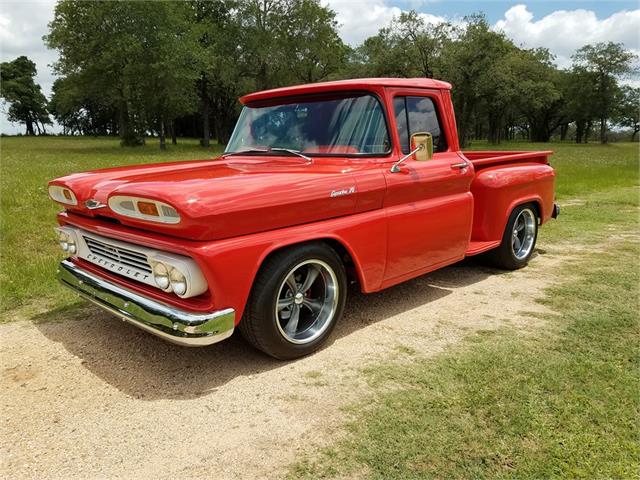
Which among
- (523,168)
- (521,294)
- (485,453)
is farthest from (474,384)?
(523,168)

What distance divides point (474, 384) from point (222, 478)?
5.08ft

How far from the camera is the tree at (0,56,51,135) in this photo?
66.1 meters

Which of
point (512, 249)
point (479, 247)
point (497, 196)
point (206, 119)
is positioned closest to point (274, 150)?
point (479, 247)

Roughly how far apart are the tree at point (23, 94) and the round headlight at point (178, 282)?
7514cm

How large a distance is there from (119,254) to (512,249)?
3.87m

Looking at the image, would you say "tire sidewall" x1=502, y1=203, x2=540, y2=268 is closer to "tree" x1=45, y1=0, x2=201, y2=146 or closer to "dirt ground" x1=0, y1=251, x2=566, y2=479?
"dirt ground" x1=0, y1=251, x2=566, y2=479

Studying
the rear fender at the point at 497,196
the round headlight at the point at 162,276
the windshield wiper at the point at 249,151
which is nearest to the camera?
the round headlight at the point at 162,276

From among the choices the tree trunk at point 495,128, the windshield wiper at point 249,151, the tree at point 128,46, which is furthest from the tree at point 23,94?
the windshield wiper at point 249,151

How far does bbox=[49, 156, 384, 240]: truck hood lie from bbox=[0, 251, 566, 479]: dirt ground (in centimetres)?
94

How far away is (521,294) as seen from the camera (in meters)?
4.56

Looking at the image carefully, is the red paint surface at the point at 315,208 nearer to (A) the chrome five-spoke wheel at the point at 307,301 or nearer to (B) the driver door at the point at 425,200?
(B) the driver door at the point at 425,200

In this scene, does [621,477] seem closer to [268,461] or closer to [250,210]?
[268,461]

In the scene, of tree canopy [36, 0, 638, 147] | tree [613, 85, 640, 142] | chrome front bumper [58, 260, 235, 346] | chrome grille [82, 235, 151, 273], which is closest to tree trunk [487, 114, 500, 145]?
tree canopy [36, 0, 638, 147]

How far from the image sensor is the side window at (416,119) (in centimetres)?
386
